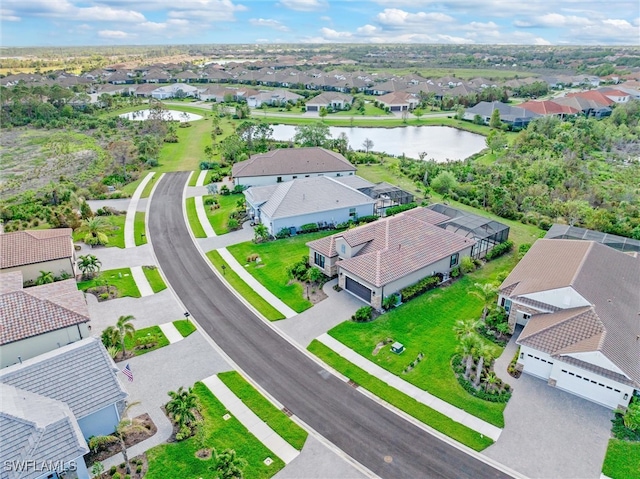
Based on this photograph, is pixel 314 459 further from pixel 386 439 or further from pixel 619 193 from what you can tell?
pixel 619 193

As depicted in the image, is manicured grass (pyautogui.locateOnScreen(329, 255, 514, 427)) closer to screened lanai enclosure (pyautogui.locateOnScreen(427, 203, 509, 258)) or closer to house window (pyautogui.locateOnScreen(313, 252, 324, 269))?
screened lanai enclosure (pyautogui.locateOnScreen(427, 203, 509, 258))

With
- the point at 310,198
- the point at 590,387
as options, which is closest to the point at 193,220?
the point at 310,198

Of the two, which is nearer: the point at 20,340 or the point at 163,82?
the point at 20,340

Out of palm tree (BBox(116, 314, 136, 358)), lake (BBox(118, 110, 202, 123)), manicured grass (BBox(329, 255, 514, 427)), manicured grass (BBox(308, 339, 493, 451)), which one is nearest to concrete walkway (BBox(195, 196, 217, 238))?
palm tree (BBox(116, 314, 136, 358))

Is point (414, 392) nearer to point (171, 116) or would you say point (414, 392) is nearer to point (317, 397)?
point (317, 397)

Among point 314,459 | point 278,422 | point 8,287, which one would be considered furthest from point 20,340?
point 314,459
